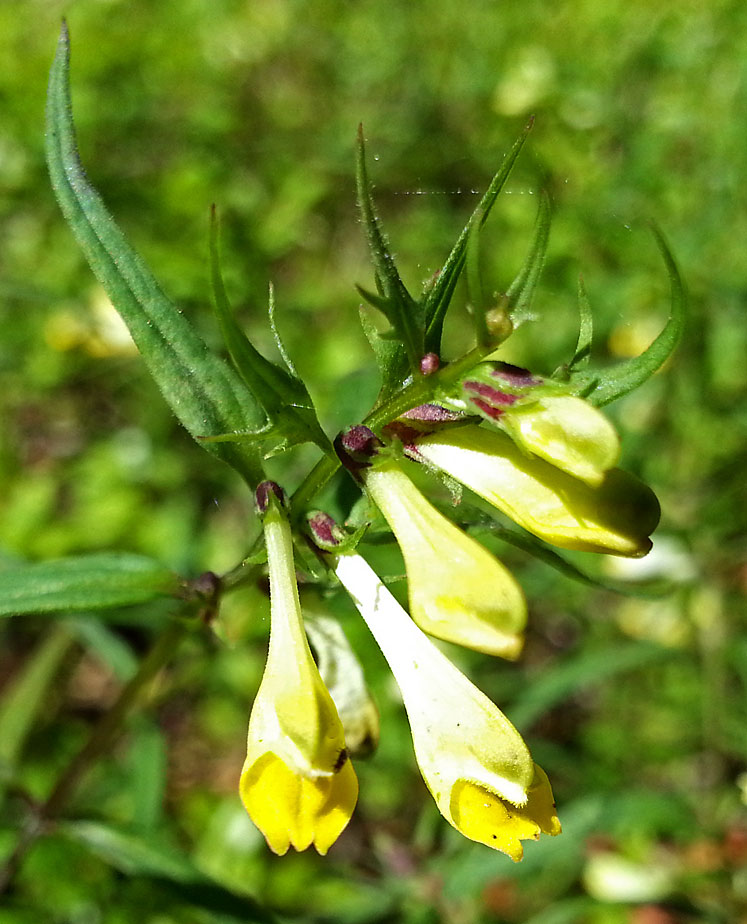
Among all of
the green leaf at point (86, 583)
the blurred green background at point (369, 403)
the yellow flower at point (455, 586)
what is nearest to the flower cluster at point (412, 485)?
the yellow flower at point (455, 586)

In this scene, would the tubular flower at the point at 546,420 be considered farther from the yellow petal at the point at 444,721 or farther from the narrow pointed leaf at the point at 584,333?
the yellow petal at the point at 444,721

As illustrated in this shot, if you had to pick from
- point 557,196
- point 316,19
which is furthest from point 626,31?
point 316,19

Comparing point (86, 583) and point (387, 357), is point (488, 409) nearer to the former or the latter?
point (387, 357)

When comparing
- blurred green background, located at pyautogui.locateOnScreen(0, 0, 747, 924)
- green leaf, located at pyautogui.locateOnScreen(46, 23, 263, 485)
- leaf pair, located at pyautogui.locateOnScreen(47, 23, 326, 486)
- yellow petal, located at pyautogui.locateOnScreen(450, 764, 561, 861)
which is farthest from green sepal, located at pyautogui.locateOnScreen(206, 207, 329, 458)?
blurred green background, located at pyautogui.locateOnScreen(0, 0, 747, 924)

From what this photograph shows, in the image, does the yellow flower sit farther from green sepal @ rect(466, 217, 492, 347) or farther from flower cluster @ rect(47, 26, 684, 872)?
green sepal @ rect(466, 217, 492, 347)

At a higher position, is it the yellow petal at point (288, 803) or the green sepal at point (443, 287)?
the green sepal at point (443, 287)

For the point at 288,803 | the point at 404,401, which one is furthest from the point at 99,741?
the point at 404,401
